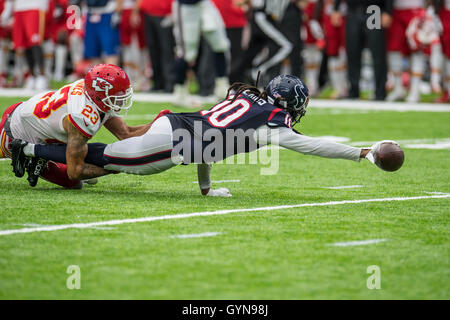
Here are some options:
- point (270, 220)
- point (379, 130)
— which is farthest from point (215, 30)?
point (270, 220)

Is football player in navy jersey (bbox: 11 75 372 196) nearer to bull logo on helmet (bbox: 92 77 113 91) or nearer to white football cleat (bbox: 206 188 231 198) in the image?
white football cleat (bbox: 206 188 231 198)

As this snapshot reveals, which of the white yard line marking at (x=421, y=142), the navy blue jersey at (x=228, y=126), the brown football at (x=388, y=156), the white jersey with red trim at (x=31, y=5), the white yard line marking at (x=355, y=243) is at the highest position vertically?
the white jersey with red trim at (x=31, y=5)

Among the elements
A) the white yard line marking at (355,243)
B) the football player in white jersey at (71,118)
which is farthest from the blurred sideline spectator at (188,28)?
the white yard line marking at (355,243)

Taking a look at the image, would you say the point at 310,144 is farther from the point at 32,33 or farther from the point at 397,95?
the point at 32,33

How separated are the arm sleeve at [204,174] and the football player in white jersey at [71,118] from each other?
603 millimetres

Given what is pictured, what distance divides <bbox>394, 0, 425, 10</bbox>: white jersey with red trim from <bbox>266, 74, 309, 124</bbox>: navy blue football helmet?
8.35 m

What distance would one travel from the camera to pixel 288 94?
5.34m

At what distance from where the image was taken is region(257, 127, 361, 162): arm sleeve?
5.10 metres

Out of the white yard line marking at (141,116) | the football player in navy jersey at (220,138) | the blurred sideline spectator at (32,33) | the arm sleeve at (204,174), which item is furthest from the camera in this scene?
the blurred sideline spectator at (32,33)

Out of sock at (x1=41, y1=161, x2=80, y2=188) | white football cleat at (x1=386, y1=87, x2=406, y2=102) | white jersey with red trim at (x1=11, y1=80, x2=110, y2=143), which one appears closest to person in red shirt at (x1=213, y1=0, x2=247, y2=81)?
white football cleat at (x1=386, y1=87, x2=406, y2=102)

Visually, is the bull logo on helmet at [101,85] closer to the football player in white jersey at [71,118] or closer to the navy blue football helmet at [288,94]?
the football player in white jersey at [71,118]

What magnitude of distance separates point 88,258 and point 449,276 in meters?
1.52

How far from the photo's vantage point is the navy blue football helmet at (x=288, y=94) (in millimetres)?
5340

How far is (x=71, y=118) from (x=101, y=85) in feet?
0.91
